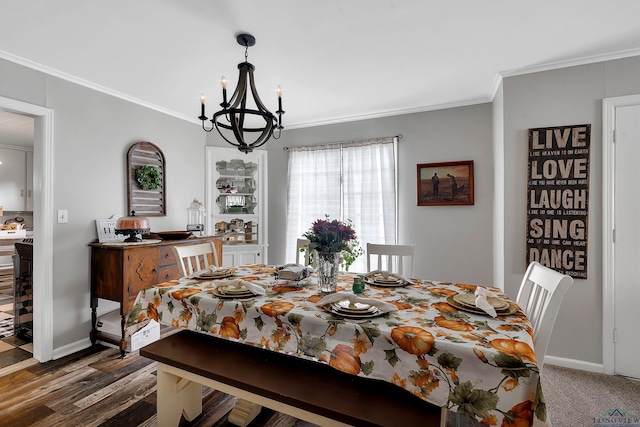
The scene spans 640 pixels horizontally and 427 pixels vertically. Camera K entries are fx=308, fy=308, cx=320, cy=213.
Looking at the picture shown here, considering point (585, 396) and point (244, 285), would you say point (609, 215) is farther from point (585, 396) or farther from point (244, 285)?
point (244, 285)

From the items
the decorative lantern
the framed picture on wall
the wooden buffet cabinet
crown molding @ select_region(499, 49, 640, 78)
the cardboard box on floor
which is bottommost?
the cardboard box on floor

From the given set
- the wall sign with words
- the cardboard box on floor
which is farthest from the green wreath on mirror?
the wall sign with words

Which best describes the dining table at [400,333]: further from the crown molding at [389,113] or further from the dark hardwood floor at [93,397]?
the crown molding at [389,113]

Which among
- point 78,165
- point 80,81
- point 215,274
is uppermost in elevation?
point 80,81

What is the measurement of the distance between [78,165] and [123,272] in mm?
1084

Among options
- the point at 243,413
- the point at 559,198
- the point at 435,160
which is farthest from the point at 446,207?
the point at 243,413

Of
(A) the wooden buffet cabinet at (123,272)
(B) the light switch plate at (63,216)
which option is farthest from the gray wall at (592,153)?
(B) the light switch plate at (63,216)

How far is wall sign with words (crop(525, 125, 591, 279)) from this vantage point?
245cm

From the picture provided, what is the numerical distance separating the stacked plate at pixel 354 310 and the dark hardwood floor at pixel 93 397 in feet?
3.07

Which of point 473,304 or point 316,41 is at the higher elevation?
point 316,41

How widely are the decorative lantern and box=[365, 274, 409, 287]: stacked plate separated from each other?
2.52m

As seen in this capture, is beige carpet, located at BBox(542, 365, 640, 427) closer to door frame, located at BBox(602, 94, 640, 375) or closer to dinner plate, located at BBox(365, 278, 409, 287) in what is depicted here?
door frame, located at BBox(602, 94, 640, 375)

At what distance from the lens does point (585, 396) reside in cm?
211

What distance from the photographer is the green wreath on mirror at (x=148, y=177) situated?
3309 mm
